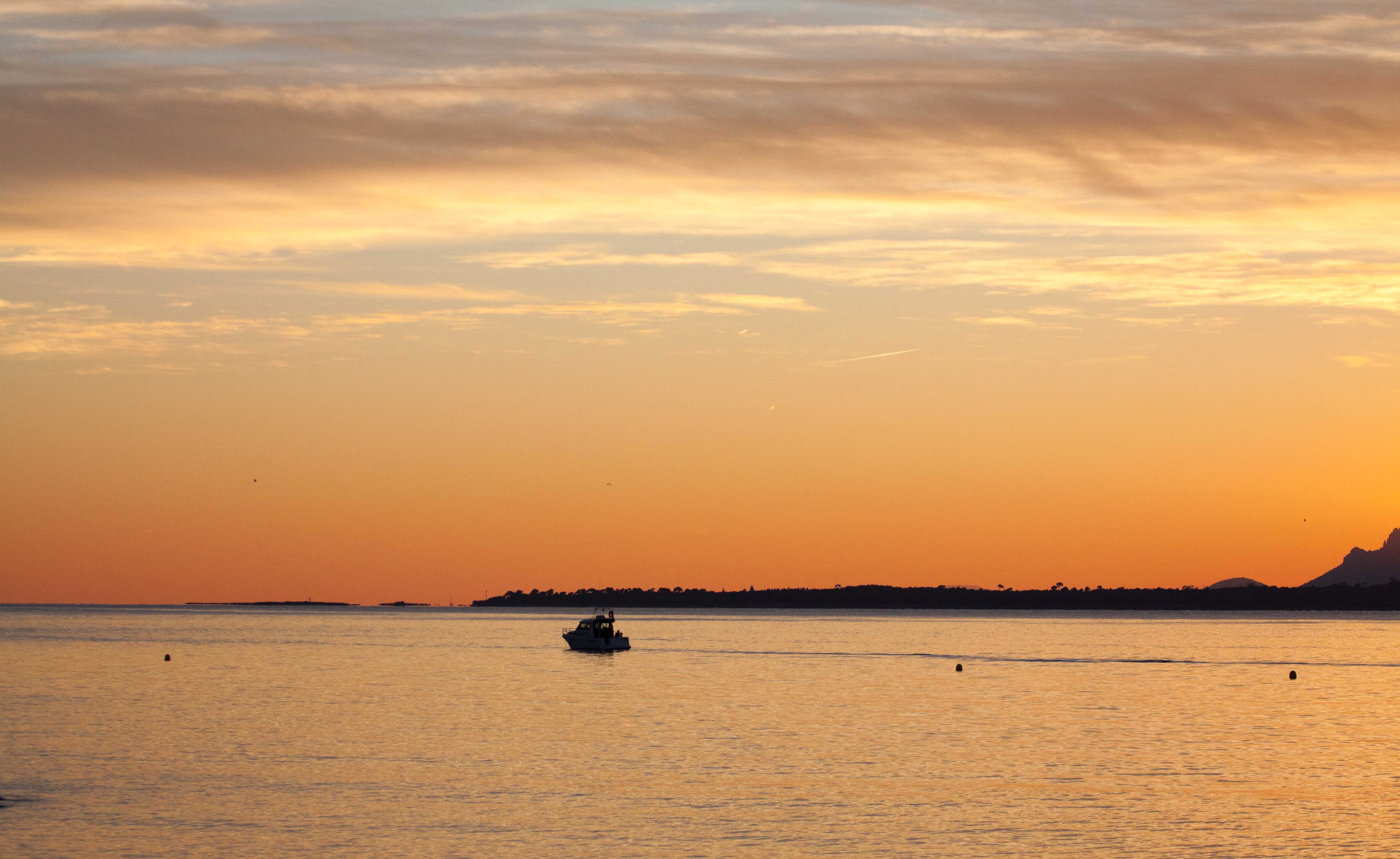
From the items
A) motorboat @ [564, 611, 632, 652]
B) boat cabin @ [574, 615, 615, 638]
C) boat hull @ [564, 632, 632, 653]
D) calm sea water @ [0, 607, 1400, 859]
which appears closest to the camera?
calm sea water @ [0, 607, 1400, 859]

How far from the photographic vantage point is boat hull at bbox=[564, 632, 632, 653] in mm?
181625

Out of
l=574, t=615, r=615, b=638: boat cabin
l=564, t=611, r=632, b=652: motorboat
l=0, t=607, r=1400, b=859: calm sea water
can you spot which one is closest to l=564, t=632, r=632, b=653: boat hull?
l=564, t=611, r=632, b=652: motorboat

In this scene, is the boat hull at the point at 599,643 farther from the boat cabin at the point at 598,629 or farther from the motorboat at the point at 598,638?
the boat cabin at the point at 598,629

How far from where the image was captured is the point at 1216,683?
14450 cm

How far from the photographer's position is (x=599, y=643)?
181875 millimetres

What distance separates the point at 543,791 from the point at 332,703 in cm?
5112

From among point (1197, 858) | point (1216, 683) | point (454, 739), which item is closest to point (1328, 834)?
point (1197, 858)

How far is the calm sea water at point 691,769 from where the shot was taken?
56.2 meters

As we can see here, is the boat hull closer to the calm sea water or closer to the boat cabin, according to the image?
the boat cabin

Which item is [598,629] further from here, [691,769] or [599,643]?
[691,769]

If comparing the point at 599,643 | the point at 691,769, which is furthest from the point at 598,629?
the point at 691,769

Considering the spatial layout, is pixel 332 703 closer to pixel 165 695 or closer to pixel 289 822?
pixel 165 695

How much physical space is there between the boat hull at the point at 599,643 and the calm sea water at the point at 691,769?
134 ft

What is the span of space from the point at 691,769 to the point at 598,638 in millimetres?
108604
